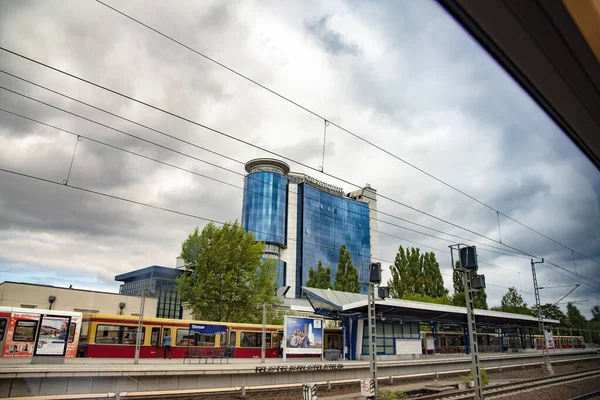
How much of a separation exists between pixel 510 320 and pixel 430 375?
65.5 ft

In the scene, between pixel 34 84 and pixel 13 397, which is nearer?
pixel 34 84

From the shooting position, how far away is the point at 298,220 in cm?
9631

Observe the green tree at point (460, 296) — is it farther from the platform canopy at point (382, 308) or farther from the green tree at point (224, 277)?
the green tree at point (224, 277)

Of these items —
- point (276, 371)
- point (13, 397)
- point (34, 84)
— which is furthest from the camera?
point (276, 371)

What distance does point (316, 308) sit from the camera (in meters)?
28.7

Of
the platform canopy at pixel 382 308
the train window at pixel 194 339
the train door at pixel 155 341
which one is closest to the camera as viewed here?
the train door at pixel 155 341

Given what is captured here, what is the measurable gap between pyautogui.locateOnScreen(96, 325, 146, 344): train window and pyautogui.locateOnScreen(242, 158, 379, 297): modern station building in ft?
197

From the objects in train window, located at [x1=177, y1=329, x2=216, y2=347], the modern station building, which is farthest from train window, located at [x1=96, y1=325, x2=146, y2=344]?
the modern station building

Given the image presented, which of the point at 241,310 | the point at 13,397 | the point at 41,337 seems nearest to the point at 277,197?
the point at 241,310

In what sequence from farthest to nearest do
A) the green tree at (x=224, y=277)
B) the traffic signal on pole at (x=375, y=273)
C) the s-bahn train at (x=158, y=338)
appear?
the green tree at (x=224, y=277) < the s-bahn train at (x=158, y=338) < the traffic signal on pole at (x=375, y=273)

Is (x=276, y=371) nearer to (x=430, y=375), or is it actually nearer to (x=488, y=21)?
(x=430, y=375)

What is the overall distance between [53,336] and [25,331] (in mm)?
1275

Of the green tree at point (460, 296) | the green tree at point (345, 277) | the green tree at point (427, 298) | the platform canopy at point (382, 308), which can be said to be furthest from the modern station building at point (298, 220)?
the platform canopy at point (382, 308)

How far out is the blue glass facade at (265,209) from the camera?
89375 mm
